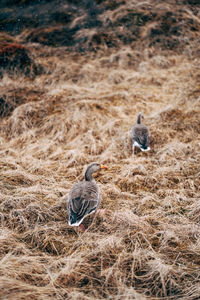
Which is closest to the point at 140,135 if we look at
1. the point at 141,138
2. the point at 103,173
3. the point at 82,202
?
the point at 141,138

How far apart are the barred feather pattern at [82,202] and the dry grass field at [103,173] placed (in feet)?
0.94

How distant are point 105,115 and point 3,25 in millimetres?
11389

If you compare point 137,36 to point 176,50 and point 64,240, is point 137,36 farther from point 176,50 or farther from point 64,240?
point 64,240

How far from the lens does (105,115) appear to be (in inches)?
286

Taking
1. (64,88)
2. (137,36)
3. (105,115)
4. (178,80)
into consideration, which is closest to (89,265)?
(105,115)

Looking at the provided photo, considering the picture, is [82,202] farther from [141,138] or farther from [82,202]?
[141,138]

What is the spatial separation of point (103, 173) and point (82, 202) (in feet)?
5.64

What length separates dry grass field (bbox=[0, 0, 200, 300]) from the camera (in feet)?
8.85

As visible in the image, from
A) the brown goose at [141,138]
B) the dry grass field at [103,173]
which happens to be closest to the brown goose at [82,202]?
the dry grass field at [103,173]

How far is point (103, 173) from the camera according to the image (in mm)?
5191

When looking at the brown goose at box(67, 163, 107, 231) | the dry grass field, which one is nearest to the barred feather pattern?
the brown goose at box(67, 163, 107, 231)

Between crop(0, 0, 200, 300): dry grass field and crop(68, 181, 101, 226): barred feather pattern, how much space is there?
29 cm

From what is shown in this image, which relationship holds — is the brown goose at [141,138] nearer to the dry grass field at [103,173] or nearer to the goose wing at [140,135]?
the goose wing at [140,135]

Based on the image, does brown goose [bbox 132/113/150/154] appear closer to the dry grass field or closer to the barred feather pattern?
the dry grass field
